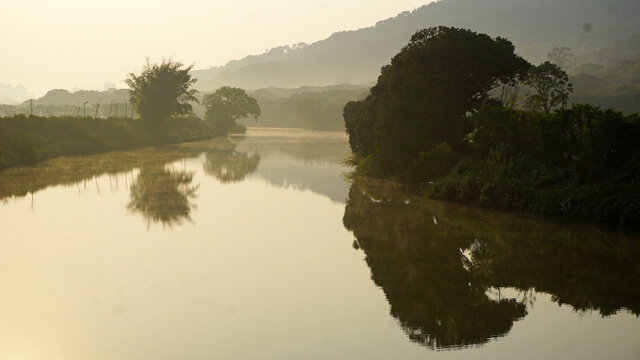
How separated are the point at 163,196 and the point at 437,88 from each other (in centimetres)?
1625

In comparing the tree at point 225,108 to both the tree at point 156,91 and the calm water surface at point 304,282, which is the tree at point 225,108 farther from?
the calm water surface at point 304,282

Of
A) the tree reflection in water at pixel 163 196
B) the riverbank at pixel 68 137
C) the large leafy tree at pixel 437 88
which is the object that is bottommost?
the tree reflection in water at pixel 163 196

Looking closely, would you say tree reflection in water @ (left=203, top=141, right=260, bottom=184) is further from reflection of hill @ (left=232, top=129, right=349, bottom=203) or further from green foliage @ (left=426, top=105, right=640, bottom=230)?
green foliage @ (left=426, top=105, right=640, bottom=230)

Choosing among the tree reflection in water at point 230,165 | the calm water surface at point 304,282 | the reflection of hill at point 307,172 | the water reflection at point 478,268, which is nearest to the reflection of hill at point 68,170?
the tree reflection in water at point 230,165

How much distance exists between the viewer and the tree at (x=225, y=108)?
376ft

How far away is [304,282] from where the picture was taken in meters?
14.7

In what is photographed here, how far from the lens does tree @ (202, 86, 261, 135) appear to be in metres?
115

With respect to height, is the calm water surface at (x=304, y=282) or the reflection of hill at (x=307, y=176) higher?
the calm water surface at (x=304, y=282)

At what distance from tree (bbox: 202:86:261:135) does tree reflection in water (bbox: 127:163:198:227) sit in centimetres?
7345

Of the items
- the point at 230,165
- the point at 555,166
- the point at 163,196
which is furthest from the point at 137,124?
the point at 555,166

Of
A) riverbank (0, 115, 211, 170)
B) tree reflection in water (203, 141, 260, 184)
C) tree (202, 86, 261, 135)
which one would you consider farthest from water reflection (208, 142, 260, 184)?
tree (202, 86, 261, 135)

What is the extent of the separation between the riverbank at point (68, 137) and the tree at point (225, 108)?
2593cm

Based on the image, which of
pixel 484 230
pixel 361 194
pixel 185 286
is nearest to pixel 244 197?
pixel 361 194

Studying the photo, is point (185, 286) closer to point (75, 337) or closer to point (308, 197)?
point (75, 337)
